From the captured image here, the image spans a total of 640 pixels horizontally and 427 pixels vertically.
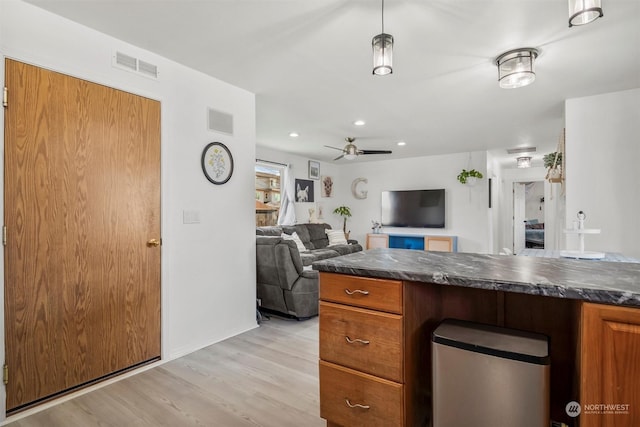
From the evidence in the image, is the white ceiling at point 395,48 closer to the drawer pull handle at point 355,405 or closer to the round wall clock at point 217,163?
the round wall clock at point 217,163

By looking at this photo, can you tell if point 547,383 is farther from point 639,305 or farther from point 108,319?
point 108,319

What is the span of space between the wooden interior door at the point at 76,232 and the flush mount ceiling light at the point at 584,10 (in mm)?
2654

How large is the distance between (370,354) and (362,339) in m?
0.07

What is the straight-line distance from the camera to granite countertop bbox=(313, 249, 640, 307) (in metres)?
1.05

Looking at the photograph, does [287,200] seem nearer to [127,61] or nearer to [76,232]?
[127,61]

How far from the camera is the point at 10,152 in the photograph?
1.89 m

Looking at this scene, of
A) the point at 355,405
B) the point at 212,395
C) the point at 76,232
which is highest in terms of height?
the point at 76,232

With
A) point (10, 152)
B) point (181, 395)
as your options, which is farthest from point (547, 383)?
point (10, 152)

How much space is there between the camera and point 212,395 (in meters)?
2.13

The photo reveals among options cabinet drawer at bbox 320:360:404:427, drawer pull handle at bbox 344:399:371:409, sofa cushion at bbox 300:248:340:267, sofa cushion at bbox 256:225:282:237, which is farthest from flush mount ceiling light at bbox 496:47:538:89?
sofa cushion at bbox 256:225:282:237

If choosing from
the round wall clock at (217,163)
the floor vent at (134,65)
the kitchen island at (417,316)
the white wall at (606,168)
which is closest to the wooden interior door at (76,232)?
the floor vent at (134,65)

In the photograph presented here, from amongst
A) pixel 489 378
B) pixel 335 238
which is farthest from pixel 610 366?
pixel 335 238

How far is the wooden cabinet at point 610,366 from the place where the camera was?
3.25ft

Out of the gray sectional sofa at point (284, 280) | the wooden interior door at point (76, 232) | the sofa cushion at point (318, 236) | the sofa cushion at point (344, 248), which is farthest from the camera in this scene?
the sofa cushion at point (318, 236)
